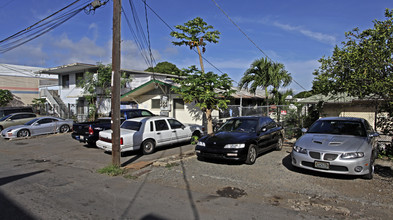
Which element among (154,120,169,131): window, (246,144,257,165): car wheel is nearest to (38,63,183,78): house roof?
(154,120,169,131): window

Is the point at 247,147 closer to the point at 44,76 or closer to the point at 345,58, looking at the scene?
the point at 345,58

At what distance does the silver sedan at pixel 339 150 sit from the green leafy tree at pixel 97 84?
62.4 ft

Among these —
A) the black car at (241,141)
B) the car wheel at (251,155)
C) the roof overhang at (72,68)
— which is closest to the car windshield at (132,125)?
the black car at (241,141)

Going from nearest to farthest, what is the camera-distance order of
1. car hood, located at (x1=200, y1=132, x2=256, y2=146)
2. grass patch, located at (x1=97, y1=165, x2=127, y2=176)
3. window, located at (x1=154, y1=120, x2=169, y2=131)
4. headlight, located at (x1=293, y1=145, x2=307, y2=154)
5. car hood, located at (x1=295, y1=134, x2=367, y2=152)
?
car hood, located at (x1=295, y1=134, x2=367, y2=152) < headlight, located at (x1=293, y1=145, x2=307, y2=154) < grass patch, located at (x1=97, y1=165, x2=127, y2=176) < car hood, located at (x1=200, y1=132, x2=256, y2=146) < window, located at (x1=154, y1=120, x2=169, y2=131)

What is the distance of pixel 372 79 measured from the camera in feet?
24.1

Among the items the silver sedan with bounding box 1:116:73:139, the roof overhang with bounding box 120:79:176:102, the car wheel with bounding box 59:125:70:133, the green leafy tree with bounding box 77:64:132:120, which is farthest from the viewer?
the green leafy tree with bounding box 77:64:132:120

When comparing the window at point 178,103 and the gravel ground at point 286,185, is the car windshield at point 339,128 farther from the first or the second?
the window at point 178,103

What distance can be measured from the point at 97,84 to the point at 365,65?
70.1ft

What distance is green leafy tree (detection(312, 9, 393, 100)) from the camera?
7133 mm

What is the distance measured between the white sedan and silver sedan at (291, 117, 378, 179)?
5542 mm

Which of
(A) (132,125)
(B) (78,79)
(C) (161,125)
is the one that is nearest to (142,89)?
(C) (161,125)

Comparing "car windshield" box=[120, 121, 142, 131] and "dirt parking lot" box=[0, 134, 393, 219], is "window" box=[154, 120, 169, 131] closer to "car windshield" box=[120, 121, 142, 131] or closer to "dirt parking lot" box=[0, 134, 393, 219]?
"car windshield" box=[120, 121, 142, 131]

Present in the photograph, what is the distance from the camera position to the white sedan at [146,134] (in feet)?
31.8

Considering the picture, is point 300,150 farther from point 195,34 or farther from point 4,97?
point 4,97
